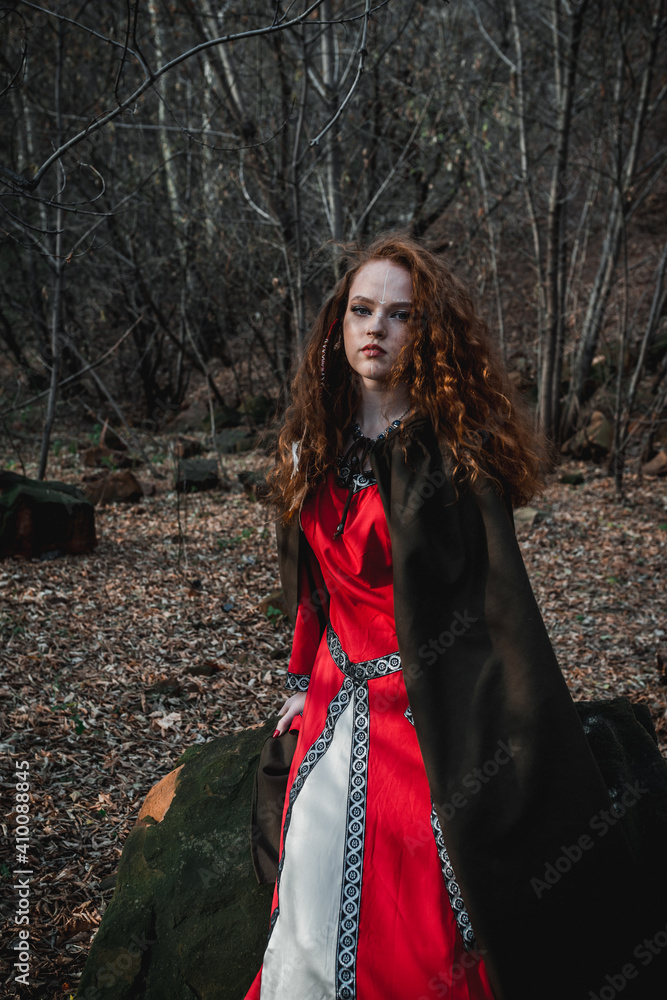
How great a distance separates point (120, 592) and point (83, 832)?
2.23 m

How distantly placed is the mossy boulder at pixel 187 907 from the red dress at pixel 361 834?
0.74 feet

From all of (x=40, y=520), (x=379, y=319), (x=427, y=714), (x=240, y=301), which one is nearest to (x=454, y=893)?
(x=427, y=714)

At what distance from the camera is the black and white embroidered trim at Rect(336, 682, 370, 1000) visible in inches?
57.2

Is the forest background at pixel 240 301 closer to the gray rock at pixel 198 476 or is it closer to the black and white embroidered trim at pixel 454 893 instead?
the gray rock at pixel 198 476

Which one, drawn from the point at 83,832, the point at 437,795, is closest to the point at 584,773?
the point at 437,795

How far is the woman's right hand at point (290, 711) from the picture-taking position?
211 cm

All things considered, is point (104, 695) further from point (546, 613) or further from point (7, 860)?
point (546, 613)

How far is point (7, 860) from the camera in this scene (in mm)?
2383

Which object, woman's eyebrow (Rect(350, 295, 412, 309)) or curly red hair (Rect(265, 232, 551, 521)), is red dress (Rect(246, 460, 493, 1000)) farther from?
woman's eyebrow (Rect(350, 295, 412, 309))

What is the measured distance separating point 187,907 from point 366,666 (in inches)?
33.1

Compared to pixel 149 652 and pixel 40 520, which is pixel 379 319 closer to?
pixel 149 652

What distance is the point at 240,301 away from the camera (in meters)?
10.6

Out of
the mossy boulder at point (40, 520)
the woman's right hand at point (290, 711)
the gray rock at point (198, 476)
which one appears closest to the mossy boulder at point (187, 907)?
the woman's right hand at point (290, 711)

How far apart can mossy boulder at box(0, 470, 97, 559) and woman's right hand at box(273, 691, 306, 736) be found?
138 inches
